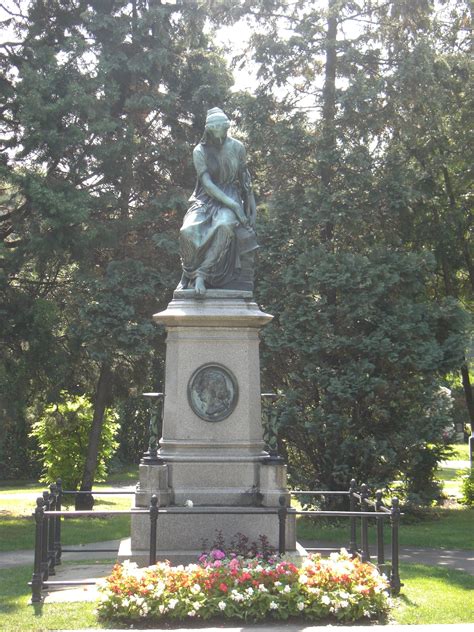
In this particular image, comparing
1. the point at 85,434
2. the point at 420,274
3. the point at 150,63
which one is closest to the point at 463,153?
the point at 420,274

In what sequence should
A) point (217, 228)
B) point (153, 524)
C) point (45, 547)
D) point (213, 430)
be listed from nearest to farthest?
point (153, 524) → point (45, 547) → point (213, 430) → point (217, 228)

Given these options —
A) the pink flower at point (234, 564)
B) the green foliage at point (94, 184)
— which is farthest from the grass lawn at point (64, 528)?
the pink flower at point (234, 564)

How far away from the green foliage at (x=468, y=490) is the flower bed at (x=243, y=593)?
13.6 meters

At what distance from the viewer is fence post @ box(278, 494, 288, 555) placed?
29.5 feet

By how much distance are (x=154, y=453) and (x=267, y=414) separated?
4.37 ft

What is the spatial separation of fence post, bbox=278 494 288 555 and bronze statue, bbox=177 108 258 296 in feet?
8.65

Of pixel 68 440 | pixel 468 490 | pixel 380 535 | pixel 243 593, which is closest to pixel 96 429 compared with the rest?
pixel 68 440

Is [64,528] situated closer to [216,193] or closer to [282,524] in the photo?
[216,193]

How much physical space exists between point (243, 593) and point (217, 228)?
4287 millimetres

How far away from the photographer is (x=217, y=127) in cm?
1111

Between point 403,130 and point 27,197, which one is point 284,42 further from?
point 27,197

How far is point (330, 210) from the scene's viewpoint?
18.4m

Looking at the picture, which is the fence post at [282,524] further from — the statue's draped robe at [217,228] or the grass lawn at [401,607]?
the statue's draped robe at [217,228]

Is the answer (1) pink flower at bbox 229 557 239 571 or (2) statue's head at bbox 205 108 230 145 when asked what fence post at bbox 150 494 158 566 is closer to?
(1) pink flower at bbox 229 557 239 571
